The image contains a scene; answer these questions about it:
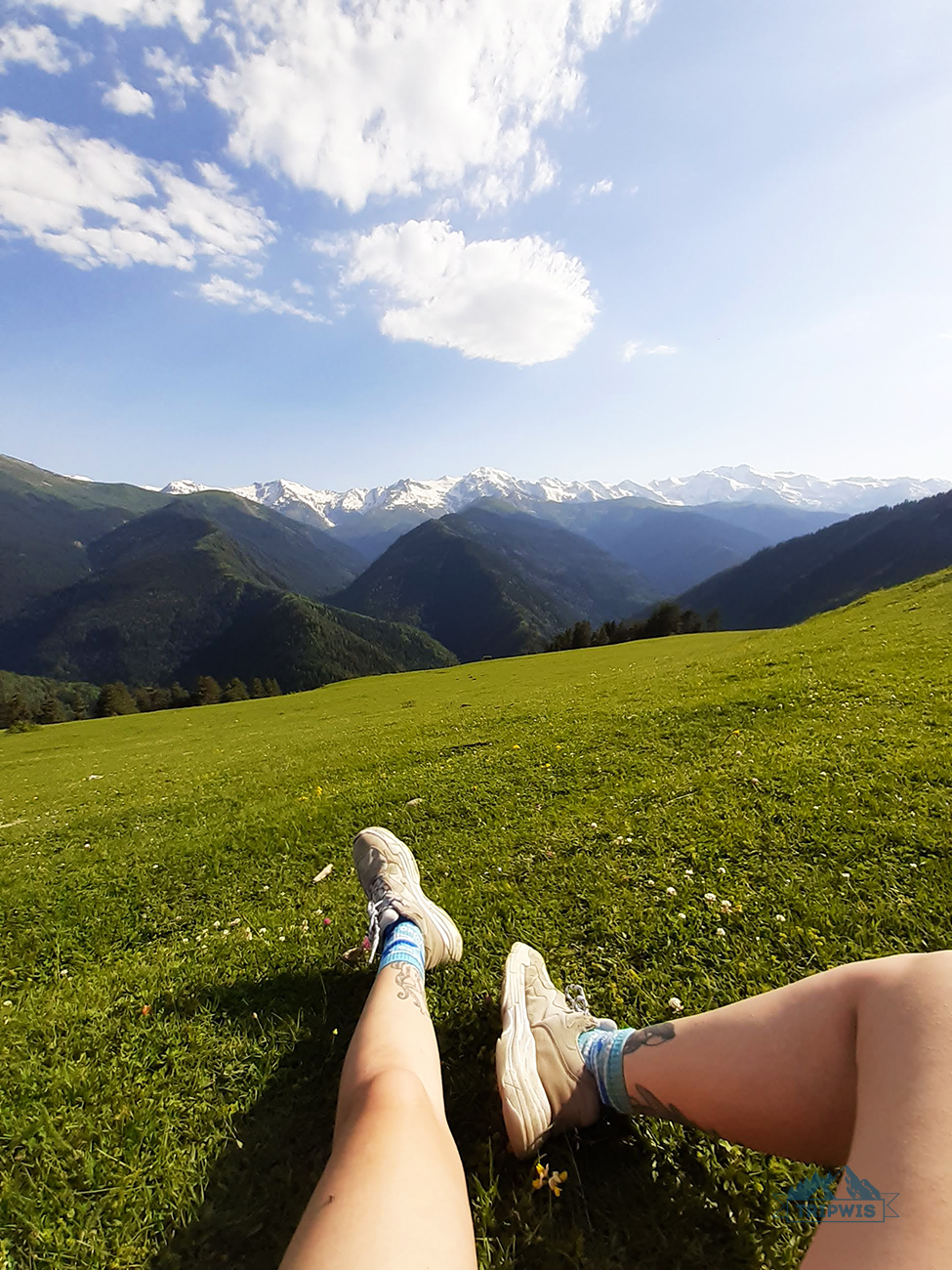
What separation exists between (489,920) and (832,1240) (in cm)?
387

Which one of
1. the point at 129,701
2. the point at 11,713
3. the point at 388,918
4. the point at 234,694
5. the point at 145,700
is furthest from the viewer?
the point at 145,700

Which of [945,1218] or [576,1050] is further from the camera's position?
[576,1050]

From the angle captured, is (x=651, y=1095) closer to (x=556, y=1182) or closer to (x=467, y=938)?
(x=556, y=1182)

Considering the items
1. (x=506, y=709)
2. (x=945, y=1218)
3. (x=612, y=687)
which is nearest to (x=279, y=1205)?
(x=945, y=1218)

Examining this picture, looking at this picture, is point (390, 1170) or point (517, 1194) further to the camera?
point (517, 1194)

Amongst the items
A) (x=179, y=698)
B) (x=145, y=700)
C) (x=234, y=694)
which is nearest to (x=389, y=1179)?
(x=234, y=694)

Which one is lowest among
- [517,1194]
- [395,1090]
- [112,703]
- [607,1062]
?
[112,703]

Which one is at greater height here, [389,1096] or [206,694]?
[389,1096]

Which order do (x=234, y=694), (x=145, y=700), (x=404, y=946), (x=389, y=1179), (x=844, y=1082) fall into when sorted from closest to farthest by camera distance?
(x=389, y=1179) < (x=844, y=1082) < (x=404, y=946) < (x=234, y=694) < (x=145, y=700)

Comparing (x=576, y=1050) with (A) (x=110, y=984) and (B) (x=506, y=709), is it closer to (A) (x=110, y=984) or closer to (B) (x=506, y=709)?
(A) (x=110, y=984)

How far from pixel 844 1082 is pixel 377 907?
3.53 metres

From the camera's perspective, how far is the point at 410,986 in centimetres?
384

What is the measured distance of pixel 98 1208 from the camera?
9.20 ft

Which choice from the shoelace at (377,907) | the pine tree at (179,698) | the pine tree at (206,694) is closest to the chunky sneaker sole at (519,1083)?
the shoelace at (377,907)
